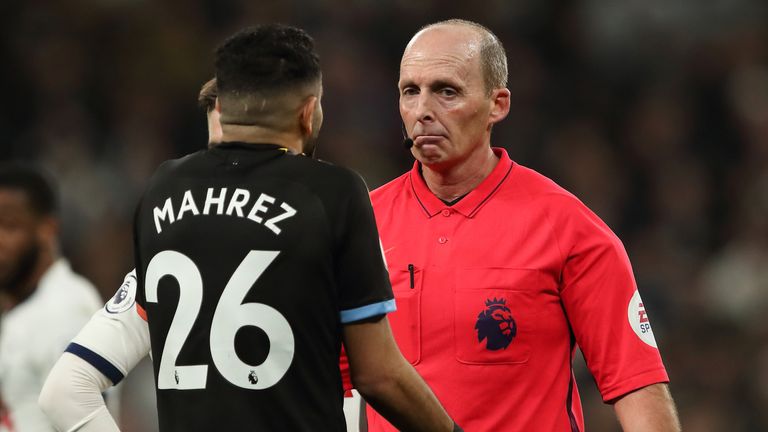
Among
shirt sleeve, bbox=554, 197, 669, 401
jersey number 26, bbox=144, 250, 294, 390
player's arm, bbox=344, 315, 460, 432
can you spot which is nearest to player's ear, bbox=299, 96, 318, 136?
jersey number 26, bbox=144, 250, 294, 390

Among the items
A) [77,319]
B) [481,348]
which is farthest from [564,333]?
[77,319]

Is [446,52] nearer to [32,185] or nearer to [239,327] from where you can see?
[239,327]

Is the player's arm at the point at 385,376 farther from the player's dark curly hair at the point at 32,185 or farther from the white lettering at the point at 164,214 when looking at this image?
the player's dark curly hair at the point at 32,185

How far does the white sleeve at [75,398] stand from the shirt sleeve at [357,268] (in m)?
0.74

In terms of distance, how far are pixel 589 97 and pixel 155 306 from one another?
8363 millimetres

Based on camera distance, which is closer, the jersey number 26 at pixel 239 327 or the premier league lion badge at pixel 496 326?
the jersey number 26 at pixel 239 327

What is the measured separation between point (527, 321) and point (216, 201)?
47.1 inches

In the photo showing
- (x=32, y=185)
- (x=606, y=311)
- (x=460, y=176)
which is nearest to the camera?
(x=606, y=311)

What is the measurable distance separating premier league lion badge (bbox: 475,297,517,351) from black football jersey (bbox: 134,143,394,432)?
0.85 m

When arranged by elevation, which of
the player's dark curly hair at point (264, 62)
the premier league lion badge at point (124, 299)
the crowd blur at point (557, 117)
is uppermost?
the crowd blur at point (557, 117)

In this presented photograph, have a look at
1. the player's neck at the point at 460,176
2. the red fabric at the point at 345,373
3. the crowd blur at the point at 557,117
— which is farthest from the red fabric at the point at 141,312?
the crowd blur at the point at 557,117

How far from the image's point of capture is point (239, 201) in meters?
2.87

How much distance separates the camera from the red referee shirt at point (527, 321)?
3672mm

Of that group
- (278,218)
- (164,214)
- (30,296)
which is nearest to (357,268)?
(278,218)
